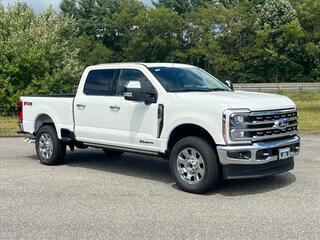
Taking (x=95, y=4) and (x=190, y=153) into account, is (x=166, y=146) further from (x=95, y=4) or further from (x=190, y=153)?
(x=95, y=4)

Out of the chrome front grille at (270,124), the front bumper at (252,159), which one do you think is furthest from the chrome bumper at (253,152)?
the chrome front grille at (270,124)

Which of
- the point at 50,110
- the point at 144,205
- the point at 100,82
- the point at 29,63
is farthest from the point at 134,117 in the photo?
the point at 29,63

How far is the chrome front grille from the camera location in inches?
275

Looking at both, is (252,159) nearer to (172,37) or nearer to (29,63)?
(29,63)

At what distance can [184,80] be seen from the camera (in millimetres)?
8328

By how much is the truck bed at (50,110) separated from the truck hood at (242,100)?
8.55ft

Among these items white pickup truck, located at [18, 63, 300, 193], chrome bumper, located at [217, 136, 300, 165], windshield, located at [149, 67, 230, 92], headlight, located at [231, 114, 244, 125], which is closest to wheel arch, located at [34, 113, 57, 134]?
white pickup truck, located at [18, 63, 300, 193]

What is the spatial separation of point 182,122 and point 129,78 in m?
1.56

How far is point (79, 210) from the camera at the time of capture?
21.1 feet

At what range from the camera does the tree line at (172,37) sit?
76.4 ft

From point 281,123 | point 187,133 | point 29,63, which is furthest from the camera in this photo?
point 29,63

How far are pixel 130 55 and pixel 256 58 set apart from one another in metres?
19.4

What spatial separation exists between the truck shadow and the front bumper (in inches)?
14.1

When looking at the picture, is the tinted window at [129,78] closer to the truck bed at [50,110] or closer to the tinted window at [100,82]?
the tinted window at [100,82]
